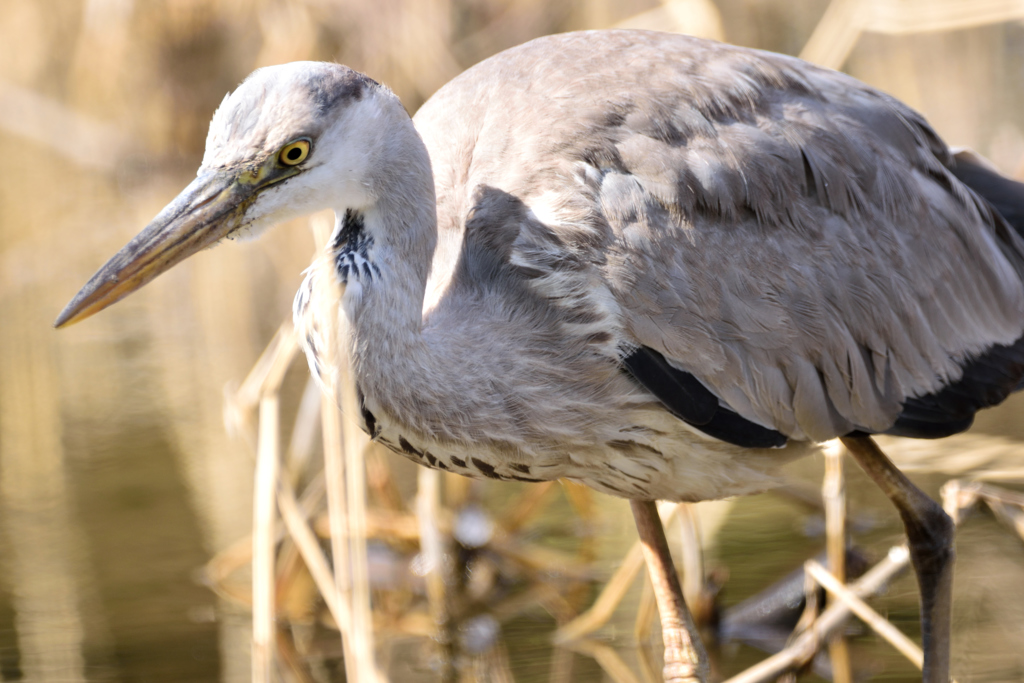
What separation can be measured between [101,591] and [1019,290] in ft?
10.9

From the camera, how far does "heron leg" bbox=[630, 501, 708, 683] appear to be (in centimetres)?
335

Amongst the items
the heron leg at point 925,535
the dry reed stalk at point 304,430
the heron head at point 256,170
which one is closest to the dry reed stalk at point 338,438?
the heron head at point 256,170

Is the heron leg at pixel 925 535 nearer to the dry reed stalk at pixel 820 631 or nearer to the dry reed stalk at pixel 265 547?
the dry reed stalk at pixel 820 631

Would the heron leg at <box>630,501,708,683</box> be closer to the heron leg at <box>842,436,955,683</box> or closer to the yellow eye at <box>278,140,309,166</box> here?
the heron leg at <box>842,436,955,683</box>

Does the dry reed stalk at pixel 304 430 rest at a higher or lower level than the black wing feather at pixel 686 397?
lower

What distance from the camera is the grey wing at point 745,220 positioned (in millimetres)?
2900

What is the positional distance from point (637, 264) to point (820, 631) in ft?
4.39

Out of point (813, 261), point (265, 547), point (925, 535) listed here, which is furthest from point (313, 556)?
point (925, 535)

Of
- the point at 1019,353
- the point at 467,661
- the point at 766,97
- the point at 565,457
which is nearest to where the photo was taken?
the point at 565,457

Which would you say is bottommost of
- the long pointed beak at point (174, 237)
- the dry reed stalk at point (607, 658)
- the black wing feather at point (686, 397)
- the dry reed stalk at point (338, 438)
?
the dry reed stalk at point (607, 658)

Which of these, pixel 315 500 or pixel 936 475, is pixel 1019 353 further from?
pixel 315 500

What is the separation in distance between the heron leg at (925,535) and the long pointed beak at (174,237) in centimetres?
189

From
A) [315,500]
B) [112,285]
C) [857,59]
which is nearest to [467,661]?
[315,500]

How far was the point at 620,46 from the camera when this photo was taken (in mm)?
3230
